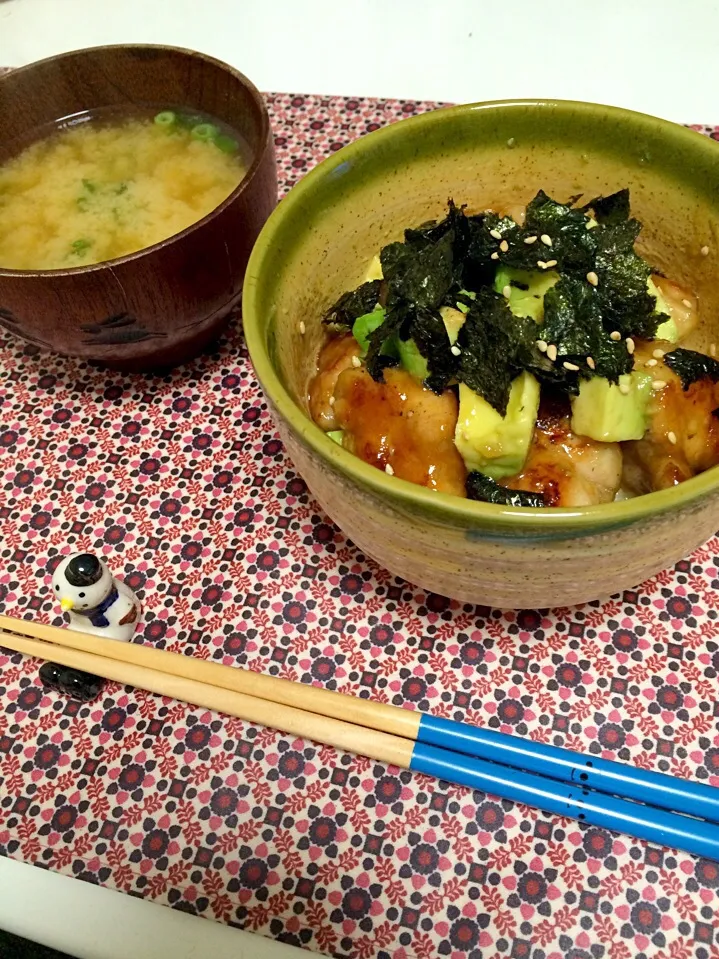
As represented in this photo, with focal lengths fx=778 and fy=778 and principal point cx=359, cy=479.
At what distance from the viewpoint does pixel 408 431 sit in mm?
1222

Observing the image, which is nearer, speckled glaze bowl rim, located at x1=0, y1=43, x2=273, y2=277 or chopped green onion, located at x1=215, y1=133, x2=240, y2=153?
speckled glaze bowl rim, located at x1=0, y1=43, x2=273, y2=277

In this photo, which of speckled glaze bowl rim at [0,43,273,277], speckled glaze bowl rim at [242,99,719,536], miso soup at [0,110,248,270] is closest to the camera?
speckled glaze bowl rim at [242,99,719,536]

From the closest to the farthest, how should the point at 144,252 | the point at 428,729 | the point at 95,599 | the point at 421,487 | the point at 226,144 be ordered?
the point at 421,487
the point at 428,729
the point at 95,599
the point at 144,252
the point at 226,144

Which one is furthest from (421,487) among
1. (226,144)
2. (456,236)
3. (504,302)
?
(226,144)

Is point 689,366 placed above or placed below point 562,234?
below

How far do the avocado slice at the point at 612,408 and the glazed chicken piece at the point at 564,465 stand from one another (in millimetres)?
19

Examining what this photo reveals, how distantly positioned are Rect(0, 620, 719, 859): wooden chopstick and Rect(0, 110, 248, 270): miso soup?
3.09 ft

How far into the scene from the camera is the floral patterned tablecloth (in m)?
1.18

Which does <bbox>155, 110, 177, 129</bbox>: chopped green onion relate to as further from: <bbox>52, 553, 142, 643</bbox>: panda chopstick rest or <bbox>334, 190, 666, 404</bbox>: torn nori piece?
<bbox>52, 553, 142, 643</bbox>: panda chopstick rest

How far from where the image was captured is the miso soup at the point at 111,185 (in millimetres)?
1835

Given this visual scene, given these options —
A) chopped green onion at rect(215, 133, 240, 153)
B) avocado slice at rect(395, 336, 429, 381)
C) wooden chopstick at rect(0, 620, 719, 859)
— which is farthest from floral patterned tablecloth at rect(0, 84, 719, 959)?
chopped green onion at rect(215, 133, 240, 153)

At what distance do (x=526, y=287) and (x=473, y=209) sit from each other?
0.35m

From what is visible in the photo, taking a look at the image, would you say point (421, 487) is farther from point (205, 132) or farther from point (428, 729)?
point (205, 132)

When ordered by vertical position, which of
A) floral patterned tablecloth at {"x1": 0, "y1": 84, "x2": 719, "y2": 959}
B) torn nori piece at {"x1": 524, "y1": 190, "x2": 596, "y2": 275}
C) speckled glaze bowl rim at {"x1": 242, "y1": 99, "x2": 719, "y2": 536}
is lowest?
floral patterned tablecloth at {"x1": 0, "y1": 84, "x2": 719, "y2": 959}
